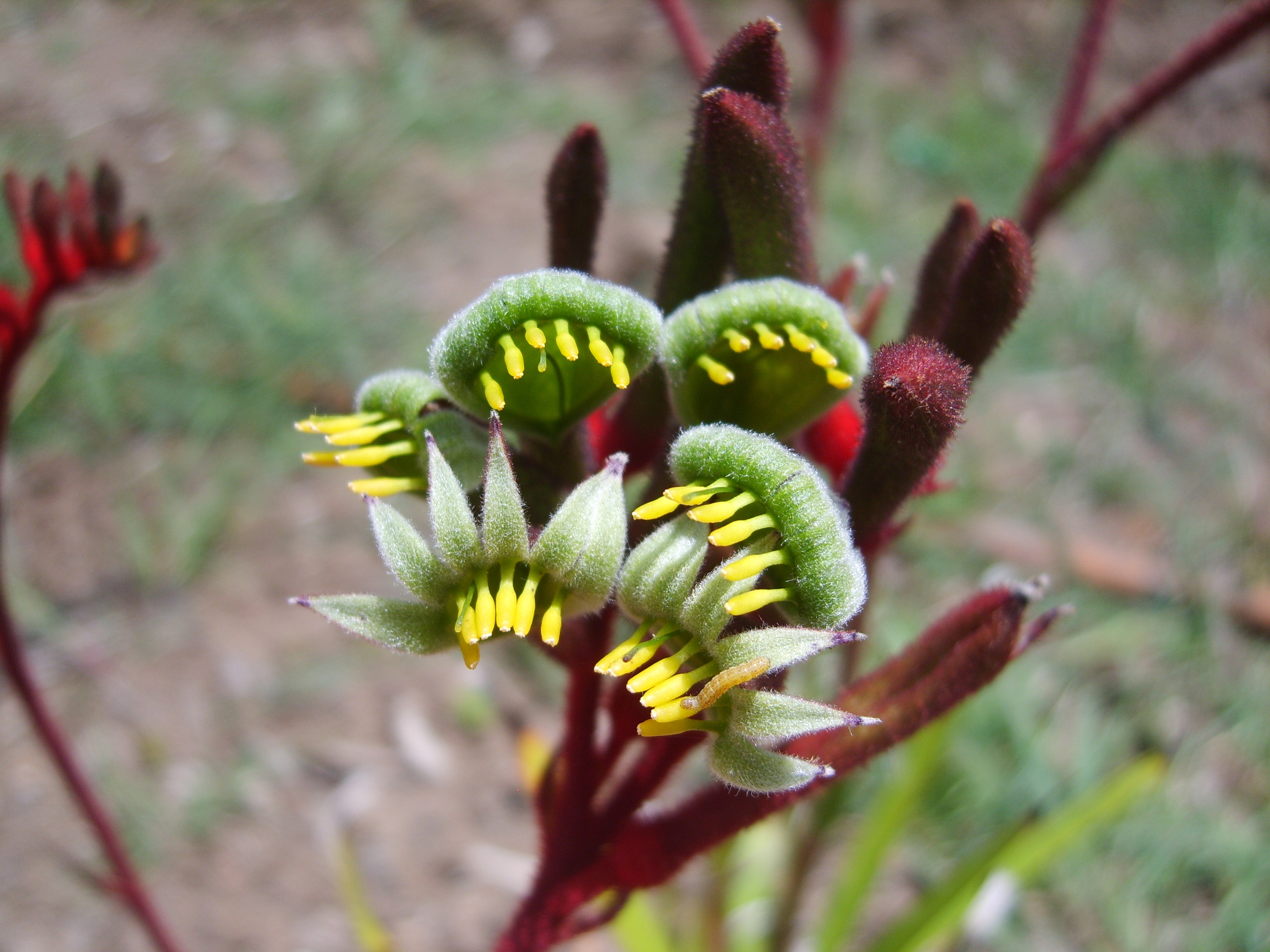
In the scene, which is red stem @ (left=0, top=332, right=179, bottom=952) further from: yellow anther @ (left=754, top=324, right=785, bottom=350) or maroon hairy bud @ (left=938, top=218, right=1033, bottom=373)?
maroon hairy bud @ (left=938, top=218, right=1033, bottom=373)

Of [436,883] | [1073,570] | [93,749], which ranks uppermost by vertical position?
[93,749]

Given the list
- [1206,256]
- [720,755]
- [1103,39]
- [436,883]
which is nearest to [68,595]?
[436,883]

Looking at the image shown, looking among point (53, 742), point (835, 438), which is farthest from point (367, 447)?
point (53, 742)

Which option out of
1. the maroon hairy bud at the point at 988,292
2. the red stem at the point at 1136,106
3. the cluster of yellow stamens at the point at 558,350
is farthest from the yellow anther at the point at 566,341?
the red stem at the point at 1136,106

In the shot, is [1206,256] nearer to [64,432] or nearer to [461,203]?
[461,203]

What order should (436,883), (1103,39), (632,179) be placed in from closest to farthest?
(1103,39), (436,883), (632,179)

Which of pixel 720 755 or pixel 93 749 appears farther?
pixel 93 749
